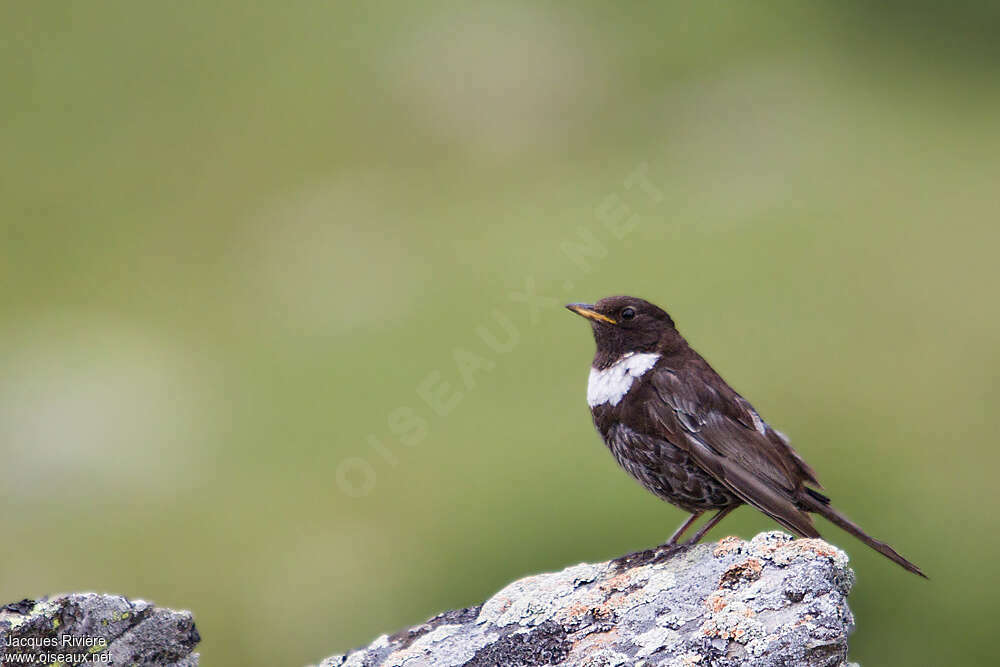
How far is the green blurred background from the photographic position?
1186 centimetres

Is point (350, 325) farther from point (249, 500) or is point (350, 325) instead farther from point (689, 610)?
point (689, 610)

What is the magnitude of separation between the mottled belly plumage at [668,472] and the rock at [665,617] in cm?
54

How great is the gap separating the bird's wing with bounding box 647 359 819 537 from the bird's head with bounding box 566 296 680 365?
33 cm

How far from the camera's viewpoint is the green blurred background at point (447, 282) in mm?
11859

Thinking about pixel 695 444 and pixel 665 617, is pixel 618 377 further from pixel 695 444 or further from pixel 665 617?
pixel 665 617

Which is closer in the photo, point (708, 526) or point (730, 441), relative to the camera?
point (708, 526)

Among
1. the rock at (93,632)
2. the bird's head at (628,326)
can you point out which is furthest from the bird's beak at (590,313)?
the rock at (93,632)

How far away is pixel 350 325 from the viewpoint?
15281mm

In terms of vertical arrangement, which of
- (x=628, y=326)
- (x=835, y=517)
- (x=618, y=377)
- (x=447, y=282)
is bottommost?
(x=835, y=517)

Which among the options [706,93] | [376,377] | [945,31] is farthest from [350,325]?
[945,31]

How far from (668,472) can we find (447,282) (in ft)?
31.4

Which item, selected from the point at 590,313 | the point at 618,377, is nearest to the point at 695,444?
the point at 618,377

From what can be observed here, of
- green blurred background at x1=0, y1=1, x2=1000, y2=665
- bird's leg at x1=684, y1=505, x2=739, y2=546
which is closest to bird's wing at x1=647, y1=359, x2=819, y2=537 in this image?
bird's leg at x1=684, y1=505, x2=739, y2=546

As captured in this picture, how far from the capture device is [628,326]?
7184 mm
